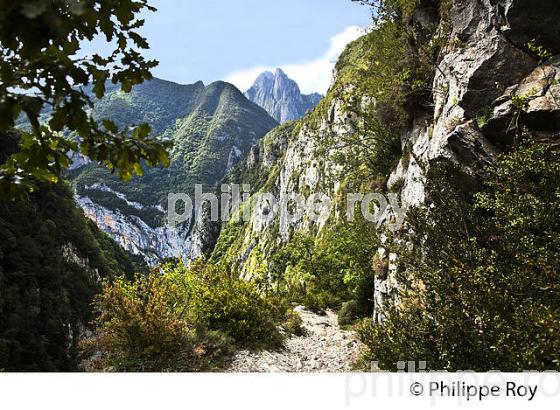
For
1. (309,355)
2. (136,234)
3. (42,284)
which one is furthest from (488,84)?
(136,234)

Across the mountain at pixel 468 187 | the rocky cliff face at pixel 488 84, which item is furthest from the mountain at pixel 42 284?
the rocky cliff face at pixel 488 84

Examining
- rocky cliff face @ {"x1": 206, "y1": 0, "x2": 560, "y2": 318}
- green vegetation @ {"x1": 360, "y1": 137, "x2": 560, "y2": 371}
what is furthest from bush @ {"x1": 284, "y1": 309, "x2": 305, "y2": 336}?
green vegetation @ {"x1": 360, "y1": 137, "x2": 560, "y2": 371}

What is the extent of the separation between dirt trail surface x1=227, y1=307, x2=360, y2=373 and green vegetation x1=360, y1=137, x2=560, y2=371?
3.41 metres

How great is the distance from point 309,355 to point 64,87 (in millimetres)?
9789

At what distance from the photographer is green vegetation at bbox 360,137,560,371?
4.11 m

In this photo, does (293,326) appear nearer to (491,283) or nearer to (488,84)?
(491,283)

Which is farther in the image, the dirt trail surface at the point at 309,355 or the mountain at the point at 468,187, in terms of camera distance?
the dirt trail surface at the point at 309,355

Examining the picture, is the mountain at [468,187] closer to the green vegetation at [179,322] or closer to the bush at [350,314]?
the bush at [350,314]

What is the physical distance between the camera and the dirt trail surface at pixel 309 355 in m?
8.81

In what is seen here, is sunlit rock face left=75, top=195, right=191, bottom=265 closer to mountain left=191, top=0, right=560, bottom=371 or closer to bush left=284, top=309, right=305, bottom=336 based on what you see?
bush left=284, top=309, right=305, bottom=336

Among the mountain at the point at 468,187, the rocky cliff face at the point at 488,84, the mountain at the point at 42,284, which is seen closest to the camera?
the mountain at the point at 468,187

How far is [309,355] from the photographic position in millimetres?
10320

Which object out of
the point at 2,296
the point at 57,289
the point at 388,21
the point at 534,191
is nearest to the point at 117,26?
the point at 534,191

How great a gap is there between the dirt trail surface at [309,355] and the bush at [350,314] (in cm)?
148
